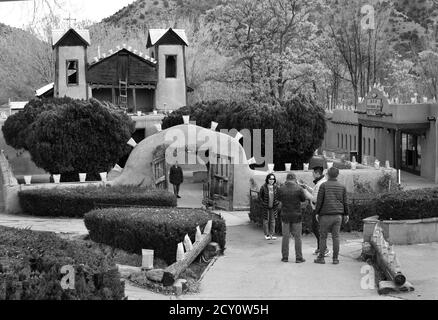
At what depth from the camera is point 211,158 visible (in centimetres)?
2583

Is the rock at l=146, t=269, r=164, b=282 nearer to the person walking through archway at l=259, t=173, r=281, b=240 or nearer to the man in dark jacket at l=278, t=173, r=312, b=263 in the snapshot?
the man in dark jacket at l=278, t=173, r=312, b=263

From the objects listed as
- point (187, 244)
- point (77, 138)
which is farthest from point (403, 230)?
point (77, 138)

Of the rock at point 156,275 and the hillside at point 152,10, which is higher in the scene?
the hillside at point 152,10

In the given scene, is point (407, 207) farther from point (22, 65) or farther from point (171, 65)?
point (22, 65)

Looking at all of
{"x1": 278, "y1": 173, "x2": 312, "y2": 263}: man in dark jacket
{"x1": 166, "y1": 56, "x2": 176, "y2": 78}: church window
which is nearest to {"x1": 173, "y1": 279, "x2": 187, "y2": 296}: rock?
{"x1": 278, "y1": 173, "x2": 312, "y2": 263}: man in dark jacket

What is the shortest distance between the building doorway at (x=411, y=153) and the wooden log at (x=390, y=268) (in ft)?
74.4

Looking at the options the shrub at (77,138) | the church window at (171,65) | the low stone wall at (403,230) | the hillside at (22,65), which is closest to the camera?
the low stone wall at (403,230)

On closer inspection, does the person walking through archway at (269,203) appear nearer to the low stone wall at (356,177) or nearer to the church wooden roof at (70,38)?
the low stone wall at (356,177)

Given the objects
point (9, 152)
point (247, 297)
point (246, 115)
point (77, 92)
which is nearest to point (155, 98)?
point (77, 92)

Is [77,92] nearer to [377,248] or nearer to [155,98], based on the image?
[155,98]

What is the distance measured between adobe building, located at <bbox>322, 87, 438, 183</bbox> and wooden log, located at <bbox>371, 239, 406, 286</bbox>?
57.2 ft

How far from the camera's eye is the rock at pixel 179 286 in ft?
36.3

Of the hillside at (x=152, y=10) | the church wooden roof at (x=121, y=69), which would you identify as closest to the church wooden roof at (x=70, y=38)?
the church wooden roof at (x=121, y=69)

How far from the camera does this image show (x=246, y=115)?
31672mm
